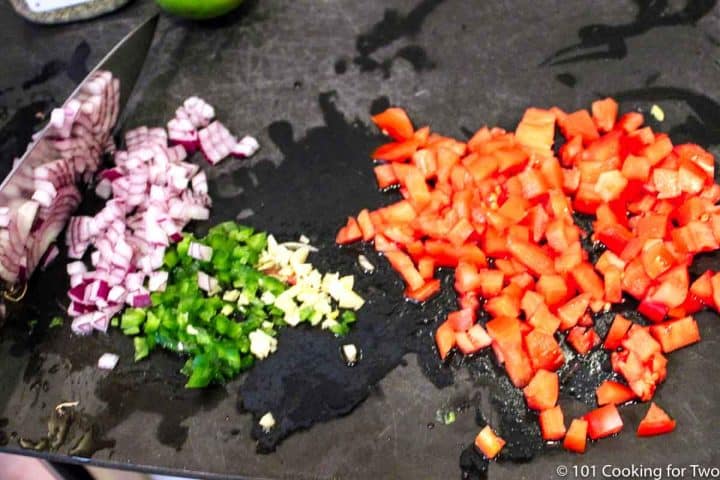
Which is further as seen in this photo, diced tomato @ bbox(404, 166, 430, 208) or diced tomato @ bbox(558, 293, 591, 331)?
diced tomato @ bbox(404, 166, 430, 208)

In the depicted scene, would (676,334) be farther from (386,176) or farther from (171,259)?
(171,259)

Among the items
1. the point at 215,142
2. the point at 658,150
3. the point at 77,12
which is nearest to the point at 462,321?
the point at 658,150

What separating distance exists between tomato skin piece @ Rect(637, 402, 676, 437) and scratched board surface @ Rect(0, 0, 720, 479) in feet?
0.09

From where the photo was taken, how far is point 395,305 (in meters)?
1.89

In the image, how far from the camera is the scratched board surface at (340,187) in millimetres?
1698

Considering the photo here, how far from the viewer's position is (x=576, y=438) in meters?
1.63

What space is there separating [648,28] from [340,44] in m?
0.97

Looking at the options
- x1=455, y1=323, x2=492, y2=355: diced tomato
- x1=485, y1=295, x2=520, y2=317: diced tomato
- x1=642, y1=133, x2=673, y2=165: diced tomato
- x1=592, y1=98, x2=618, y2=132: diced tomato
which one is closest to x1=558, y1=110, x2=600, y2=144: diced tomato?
x1=592, y1=98, x2=618, y2=132: diced tomato

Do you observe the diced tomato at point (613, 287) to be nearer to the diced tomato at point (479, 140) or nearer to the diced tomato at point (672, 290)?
the diced tomato at point (672, 290)

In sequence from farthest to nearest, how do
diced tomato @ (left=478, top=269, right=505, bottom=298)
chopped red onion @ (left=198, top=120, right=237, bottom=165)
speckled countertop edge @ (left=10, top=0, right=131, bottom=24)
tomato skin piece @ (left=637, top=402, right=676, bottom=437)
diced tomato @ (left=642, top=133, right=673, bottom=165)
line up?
speckled countertop edge @ (left=10, top=0, right=131, bottom=24) < chopped red onion @ (left=198, top=120, right=237, bottom=165) < diced tomato @ (left=642, top=133, right=673, bottom=165) < diced tomato @ (left=478, top=269, right=505, bottom=298) < tomato skin piece @ (left=637, top=402, right=676, bottom=437)

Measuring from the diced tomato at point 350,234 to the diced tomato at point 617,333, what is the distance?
691 mm

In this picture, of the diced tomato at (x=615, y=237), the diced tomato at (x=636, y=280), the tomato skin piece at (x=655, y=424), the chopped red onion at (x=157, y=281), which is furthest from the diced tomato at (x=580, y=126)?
the chopped red onion at (x=157, y=281)

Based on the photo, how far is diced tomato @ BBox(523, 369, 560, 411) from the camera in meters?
1.68

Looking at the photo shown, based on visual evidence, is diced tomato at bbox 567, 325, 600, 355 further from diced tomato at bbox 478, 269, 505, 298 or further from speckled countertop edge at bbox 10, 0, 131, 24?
speckled countertop edge at bbox 10, 0, 131, 24
